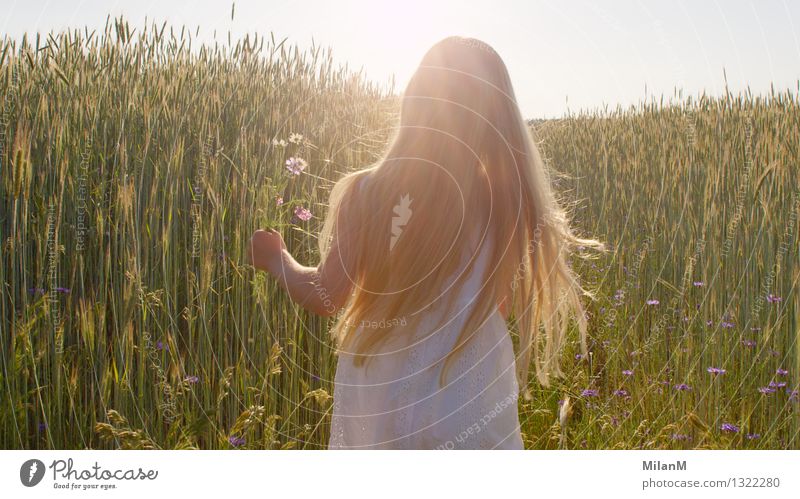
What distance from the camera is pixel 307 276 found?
1479 mm

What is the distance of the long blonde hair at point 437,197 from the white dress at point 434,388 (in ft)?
0.08

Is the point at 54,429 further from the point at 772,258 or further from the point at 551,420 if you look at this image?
the point at 772,258

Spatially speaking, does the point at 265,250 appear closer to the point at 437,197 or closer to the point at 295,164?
the point at 437,197

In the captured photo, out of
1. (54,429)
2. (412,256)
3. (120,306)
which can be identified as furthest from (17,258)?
(412,256)

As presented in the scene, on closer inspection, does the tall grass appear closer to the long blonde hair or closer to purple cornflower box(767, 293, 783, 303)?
purple cornflower box(767, 293, 783, 303)

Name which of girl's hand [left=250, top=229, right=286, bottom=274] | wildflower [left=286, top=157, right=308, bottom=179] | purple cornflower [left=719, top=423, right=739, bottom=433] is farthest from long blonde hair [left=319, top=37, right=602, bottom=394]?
purple cornflower [left=719, top=423, right=739, bottom=433]

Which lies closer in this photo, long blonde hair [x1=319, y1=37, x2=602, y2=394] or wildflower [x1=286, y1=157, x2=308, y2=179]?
long blonde hair [x1=319, y1=37, x2=602, y2=394]

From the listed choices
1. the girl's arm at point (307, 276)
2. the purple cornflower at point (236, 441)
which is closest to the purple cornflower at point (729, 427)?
the girl's arm at point (307, 276)

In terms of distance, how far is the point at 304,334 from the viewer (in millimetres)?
2074

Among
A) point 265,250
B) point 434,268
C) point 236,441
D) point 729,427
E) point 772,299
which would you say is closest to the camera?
point 434,268

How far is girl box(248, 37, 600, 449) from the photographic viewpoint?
1.42 meters

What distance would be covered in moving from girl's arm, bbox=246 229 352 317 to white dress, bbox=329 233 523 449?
0.44ft

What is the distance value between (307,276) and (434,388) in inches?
14.4

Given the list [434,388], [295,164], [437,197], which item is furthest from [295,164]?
[434,388]
